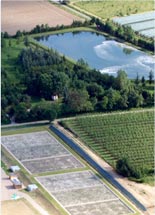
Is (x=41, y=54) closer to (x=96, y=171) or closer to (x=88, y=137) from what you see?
(x=88, y=137)

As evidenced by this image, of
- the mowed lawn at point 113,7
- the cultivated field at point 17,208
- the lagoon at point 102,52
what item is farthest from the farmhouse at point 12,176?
the mowed lawn at point 113,7

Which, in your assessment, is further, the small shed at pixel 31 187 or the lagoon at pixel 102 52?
the lagoon at pixel 102 52

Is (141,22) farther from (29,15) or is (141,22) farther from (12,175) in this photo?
(12,175)

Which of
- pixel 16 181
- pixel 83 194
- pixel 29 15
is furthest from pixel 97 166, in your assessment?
pixel 29 15

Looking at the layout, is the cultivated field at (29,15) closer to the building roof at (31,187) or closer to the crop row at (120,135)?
the crop row at (120,135)

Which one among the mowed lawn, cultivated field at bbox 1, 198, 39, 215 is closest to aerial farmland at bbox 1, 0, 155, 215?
cultivated field at bbox 1, 198, 39, 215

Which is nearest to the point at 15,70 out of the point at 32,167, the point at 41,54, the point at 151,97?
the point at 41,54
